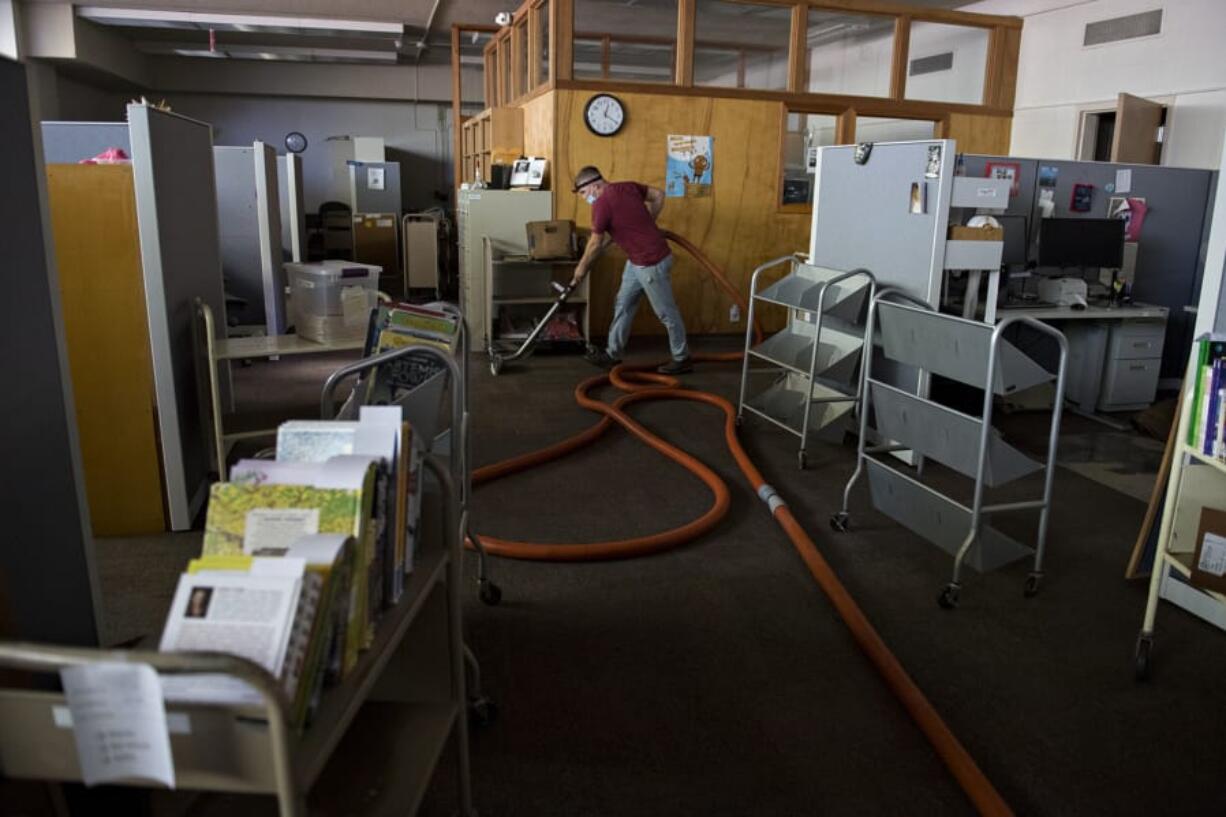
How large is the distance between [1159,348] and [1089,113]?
327 centimetres

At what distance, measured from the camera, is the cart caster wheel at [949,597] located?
296 centimetres

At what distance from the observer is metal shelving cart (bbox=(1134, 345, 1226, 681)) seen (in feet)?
8.32

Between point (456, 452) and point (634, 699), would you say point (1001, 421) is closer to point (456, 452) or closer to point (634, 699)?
point (634, 699)

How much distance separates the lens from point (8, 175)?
177 cm

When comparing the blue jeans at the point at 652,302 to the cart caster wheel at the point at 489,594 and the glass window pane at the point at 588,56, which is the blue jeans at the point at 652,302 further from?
the glass window pane at the point at 588,56

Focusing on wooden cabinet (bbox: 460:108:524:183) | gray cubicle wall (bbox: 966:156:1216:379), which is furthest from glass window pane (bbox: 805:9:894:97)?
gray cubicle wall (bbox: 966:156:1216:379)

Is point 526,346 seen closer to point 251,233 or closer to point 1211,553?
point 251,233

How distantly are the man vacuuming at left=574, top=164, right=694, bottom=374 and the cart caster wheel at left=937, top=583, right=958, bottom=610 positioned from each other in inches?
139

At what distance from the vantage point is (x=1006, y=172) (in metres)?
Answer: 5.34

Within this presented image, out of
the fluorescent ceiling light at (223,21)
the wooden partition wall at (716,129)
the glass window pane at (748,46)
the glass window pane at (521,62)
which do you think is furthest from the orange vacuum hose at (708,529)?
the fluorescent ceiling light at (223,21)

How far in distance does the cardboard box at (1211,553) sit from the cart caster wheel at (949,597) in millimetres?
703

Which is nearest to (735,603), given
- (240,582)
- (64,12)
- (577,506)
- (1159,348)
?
(577,506)

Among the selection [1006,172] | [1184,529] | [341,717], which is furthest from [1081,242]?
[341,717]

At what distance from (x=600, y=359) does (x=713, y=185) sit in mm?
2070
